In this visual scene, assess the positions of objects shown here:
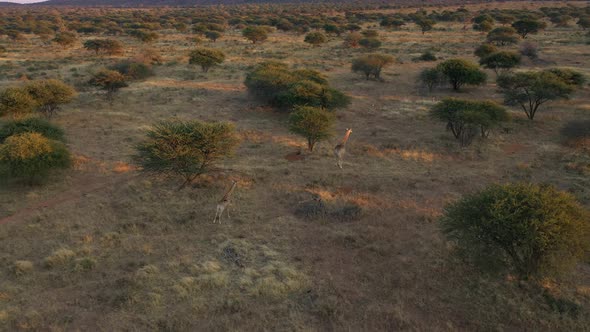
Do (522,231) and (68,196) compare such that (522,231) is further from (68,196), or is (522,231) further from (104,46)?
(104,46)

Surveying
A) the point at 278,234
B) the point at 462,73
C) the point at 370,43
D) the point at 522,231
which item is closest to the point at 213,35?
the point at 370,43

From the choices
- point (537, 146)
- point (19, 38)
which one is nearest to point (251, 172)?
point (537, 146)

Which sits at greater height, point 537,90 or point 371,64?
point 371,64

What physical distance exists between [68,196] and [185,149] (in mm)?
5233

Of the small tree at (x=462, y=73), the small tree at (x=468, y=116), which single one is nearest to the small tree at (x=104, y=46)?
the small tree at (x=462, y=73)

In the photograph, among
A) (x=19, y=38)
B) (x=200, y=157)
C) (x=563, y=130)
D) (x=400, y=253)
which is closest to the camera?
(x=400, y=253)

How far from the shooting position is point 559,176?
18047 millimetres

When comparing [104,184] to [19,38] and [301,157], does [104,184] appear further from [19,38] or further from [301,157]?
[19,38]

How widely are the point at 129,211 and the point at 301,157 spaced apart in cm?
914

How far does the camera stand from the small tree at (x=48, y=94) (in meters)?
25.7

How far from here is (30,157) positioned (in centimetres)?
1670

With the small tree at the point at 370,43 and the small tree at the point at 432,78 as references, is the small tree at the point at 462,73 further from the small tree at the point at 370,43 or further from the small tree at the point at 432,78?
the small tree at the point at 370,43

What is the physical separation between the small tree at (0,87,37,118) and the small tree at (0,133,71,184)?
8501 mm

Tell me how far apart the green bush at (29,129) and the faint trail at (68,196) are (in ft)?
13.7
